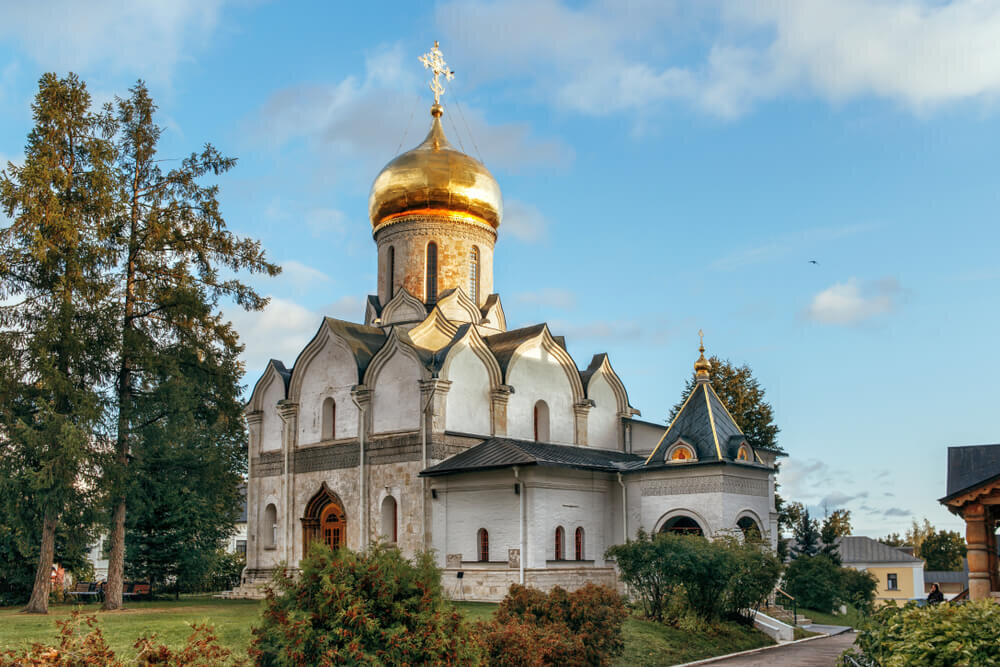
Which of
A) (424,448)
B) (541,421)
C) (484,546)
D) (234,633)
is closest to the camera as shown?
(234,633)

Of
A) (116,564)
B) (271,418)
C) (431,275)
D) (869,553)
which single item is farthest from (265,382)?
(869,553)

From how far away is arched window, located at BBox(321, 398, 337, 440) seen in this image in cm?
2025

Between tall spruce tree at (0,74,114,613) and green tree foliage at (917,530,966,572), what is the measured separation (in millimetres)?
53005

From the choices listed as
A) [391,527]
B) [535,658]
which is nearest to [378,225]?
[391,527]

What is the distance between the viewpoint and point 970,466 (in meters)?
11.5

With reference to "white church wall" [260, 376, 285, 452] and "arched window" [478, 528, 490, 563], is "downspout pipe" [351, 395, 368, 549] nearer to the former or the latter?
"arched window" [478, 528, 490, 563]

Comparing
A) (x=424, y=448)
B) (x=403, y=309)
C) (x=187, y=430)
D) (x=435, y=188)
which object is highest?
(x=435, y=188)

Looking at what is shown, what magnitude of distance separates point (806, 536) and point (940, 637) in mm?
23695

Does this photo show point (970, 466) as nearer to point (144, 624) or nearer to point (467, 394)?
point (467, 394)

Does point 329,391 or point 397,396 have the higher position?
point 329,391

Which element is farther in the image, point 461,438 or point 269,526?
point 269,526

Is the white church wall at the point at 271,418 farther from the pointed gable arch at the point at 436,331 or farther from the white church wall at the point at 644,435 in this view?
the white church wall at the point at 644,435

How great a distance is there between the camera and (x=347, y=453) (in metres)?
19.5

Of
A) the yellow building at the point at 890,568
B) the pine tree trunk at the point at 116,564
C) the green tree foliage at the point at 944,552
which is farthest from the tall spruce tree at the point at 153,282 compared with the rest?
the green tree foliage at the point at 944,552
